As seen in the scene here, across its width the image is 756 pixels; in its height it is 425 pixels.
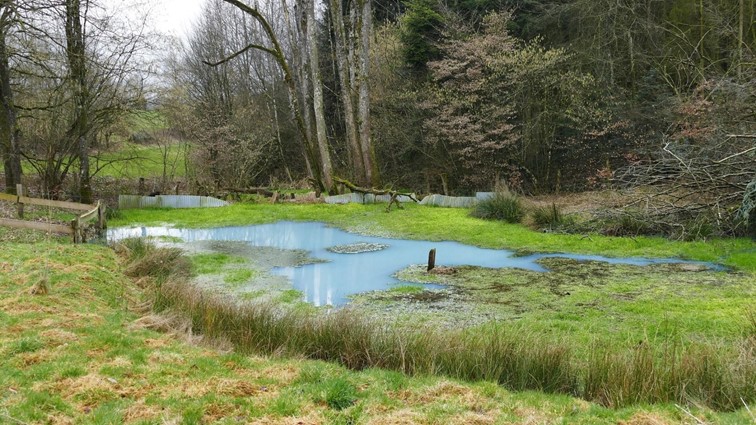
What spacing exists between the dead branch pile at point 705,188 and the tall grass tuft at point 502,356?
224 inches

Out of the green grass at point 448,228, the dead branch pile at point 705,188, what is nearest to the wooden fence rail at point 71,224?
the green grass at point 448,228

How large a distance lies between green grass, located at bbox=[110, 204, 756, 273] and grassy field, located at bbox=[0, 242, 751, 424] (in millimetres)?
6635

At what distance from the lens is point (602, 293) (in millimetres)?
7449

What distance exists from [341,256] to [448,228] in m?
3.76

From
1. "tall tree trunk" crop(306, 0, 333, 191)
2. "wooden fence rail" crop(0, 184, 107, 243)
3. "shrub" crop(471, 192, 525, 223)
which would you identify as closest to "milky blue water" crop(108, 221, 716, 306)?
"wooden fence rail" crop(0, 184, 107, 243)

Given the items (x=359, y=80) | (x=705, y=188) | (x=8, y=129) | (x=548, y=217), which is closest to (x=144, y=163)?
(x=8, y=129)

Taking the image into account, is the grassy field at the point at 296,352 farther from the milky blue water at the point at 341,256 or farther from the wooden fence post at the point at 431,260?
the milky blue water at the point at 341,256

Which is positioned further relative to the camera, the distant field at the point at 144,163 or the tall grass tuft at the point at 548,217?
the distant field at the point at 144,163

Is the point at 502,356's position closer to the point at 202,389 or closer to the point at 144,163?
the point at 202,389

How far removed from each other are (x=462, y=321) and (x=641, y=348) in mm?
2357

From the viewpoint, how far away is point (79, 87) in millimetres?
14508

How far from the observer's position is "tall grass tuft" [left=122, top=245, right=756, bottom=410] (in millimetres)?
3990

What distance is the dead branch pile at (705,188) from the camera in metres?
9.73

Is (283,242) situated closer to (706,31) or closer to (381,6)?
(706,31)
